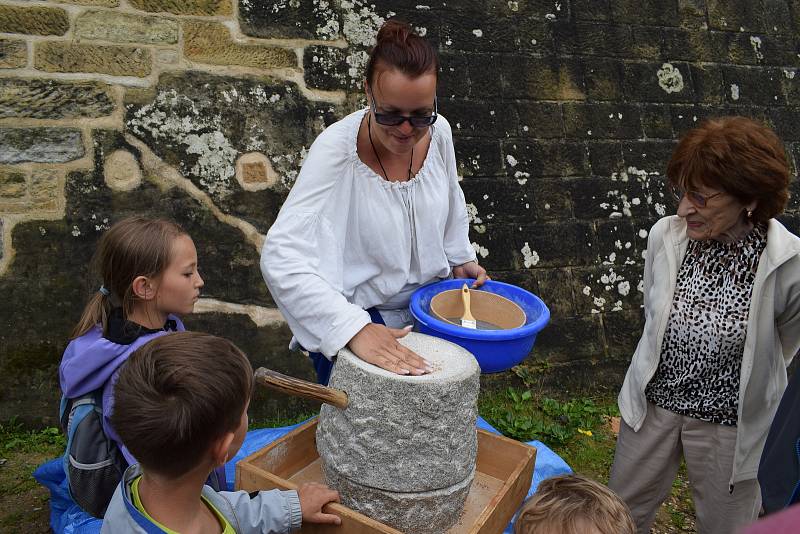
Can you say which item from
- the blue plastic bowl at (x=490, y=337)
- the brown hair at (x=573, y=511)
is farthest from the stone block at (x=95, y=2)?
the brown hair at (x=573, y=511)

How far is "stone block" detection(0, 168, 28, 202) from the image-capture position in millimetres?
2842

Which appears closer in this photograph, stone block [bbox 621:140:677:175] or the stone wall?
the stone wall

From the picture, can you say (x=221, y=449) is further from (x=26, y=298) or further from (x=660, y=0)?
(x=660, y=0)

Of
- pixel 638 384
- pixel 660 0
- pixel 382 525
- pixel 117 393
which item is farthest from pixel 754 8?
pixel 117 393

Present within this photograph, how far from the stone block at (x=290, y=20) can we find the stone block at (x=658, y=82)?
5.88ft

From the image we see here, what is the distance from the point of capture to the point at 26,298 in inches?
116

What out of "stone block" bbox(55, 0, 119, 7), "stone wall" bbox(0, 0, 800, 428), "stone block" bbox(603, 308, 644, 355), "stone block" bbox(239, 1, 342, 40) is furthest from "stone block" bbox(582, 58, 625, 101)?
"stone block" bbox(55, 0, 119, 7)

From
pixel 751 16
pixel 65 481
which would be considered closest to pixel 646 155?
pixel 751 16

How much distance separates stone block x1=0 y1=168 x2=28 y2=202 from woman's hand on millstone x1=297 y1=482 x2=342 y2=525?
6.65ft

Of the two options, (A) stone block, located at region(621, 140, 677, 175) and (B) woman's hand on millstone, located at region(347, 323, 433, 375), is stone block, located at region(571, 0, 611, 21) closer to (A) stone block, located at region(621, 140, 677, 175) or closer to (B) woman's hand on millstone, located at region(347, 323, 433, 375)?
(A) stone block, located at region(621, 140, 677, 175)

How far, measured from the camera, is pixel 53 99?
285 cm

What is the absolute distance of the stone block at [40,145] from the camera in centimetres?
282

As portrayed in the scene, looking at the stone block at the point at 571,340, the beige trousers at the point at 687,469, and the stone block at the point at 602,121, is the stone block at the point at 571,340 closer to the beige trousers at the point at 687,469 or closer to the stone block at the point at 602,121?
the stone block at the point at 602,121

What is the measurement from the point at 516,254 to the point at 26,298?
243 centimetres
